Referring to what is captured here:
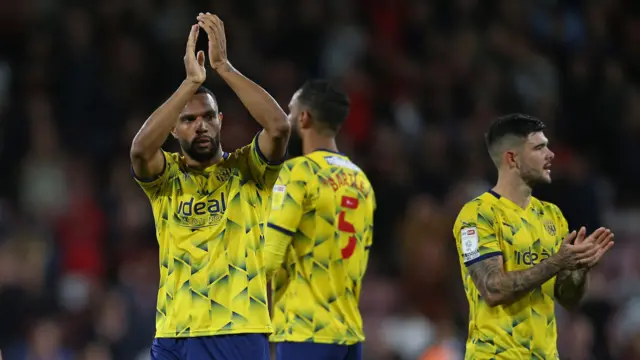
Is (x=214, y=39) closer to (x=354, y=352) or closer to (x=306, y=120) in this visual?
(x=306, y=120)

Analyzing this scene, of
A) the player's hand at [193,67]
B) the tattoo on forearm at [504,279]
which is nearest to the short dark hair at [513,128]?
the tattoo on forearm at [504,279]

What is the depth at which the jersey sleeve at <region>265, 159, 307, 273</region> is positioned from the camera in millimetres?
7199

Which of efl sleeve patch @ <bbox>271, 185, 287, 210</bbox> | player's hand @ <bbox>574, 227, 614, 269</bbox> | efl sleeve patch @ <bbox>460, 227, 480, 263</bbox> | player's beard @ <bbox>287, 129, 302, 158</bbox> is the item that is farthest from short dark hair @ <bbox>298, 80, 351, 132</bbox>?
player's hand @ <bbox>574, 227, 614, 269</bbox>

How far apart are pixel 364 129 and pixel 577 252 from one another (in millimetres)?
7089

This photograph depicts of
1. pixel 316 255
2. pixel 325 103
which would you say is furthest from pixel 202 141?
pixel 325 103

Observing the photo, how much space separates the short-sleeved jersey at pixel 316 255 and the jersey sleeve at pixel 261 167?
0.98 meters

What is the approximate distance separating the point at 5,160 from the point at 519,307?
7.49 m

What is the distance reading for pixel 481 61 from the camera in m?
13.6

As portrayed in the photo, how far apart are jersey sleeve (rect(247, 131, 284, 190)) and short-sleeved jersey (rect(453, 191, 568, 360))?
109cm

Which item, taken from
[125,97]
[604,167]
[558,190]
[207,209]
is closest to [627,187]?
[604,167]

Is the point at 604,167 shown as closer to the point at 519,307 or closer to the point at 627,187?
the point at 627,187

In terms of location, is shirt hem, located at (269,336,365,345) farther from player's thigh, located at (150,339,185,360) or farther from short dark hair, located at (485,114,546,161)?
short dark hair, located at (485,114,546,161)

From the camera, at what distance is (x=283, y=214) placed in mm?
7273

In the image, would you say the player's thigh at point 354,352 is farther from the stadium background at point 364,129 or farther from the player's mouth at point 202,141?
the stadium background at point 364,129
